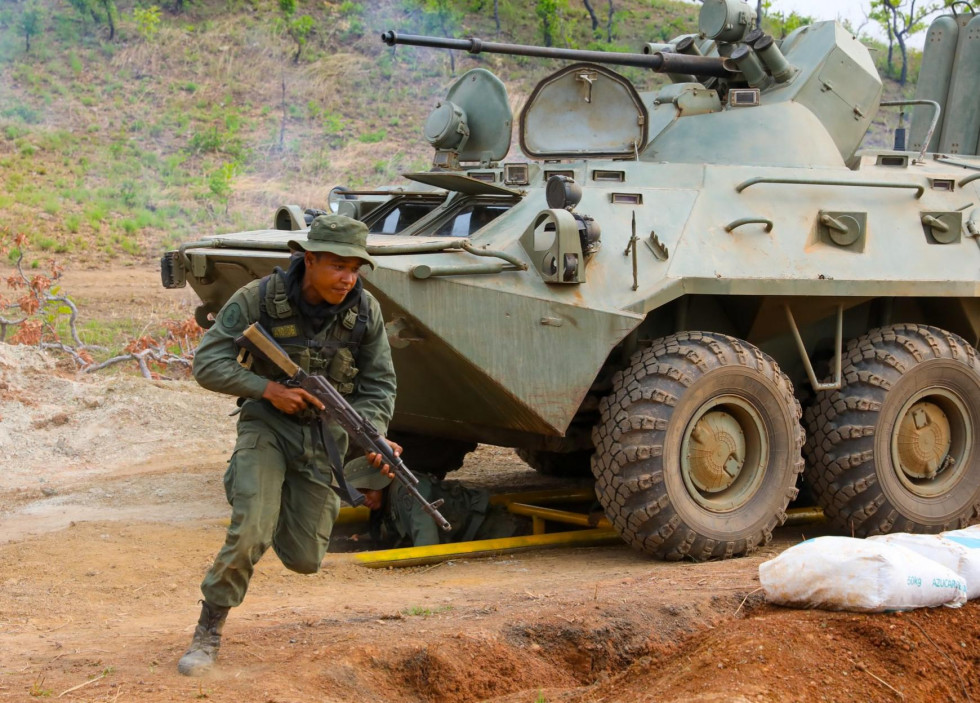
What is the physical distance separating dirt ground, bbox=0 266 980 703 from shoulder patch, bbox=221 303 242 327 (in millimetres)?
1148

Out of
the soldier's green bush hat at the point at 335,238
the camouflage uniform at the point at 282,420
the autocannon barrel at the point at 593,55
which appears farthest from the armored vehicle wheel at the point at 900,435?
the soldier's green bush hat at the point at 335,238

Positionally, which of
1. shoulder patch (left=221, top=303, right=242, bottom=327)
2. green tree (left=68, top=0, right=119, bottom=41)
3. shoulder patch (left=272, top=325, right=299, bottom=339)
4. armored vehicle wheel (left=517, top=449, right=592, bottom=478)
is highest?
green tree (left=68, top=0, right=119, bottom=41)

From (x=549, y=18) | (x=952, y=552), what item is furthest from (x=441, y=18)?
(x=952, y=552)

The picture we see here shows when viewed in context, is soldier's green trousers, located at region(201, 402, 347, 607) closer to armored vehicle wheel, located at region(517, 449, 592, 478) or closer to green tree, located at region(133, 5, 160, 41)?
armored vehicle wheel, located at region(517, 449, 592, 478)

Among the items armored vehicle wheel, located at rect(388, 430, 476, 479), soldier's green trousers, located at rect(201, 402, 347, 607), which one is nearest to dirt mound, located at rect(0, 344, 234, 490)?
armored vehicle wheel, located at rect(388, 430, 476, 479)

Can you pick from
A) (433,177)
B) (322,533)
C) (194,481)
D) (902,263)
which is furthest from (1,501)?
(902,263)

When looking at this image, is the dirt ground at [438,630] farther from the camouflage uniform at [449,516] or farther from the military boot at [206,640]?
the camouflage uniform at [449,516]

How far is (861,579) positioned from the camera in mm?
5059

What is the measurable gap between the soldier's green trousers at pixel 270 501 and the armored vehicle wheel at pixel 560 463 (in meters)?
4.08

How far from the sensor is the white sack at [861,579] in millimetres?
5039

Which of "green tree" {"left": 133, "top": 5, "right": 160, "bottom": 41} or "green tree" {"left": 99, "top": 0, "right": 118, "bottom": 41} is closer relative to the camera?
"green tree" {"left": 133, "top": 5, "right": 160, "bottom": 41}

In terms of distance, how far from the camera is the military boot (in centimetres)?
450

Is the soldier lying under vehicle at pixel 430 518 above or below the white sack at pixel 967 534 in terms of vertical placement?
below

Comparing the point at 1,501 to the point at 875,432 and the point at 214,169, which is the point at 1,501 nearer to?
the point at 875,432
